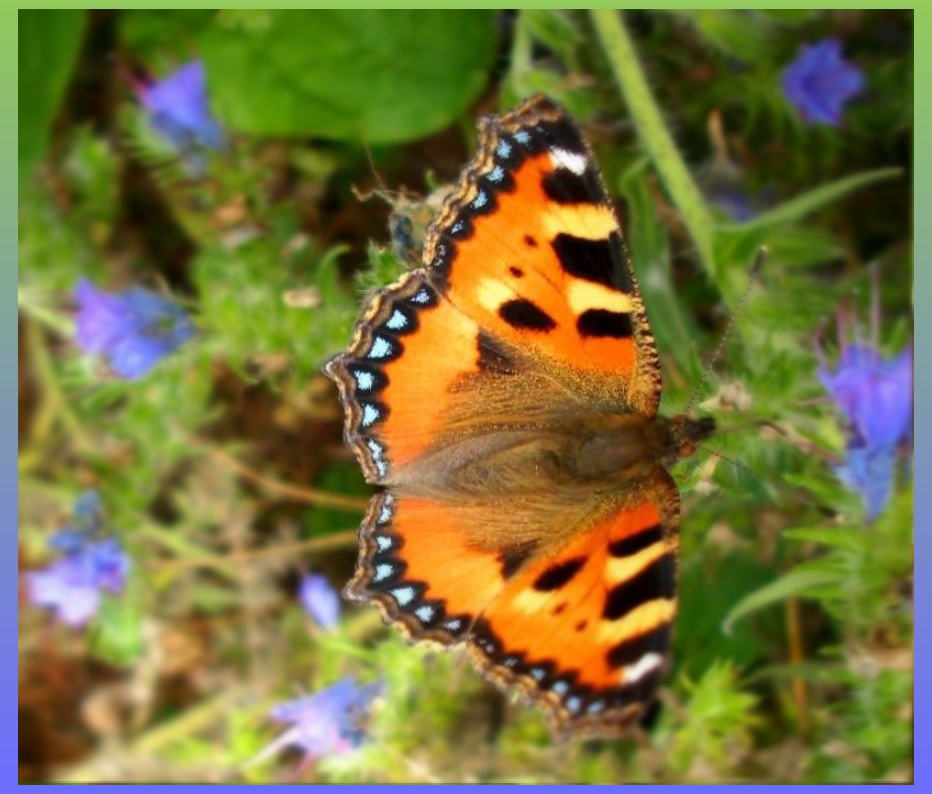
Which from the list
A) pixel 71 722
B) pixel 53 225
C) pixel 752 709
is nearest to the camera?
pixel 752 709

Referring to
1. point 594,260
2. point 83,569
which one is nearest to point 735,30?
point 594,260

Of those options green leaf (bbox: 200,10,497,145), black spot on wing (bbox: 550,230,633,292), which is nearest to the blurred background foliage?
green leaf (bbox: 200,10,497,145)

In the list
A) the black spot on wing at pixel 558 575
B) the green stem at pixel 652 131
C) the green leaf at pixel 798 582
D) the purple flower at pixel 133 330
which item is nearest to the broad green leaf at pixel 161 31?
the purple flower at pixel 133 330

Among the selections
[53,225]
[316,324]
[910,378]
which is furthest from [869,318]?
[53,225]

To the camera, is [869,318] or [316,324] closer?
[316,324]

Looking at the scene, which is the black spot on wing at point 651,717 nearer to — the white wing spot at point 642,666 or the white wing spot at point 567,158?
the white wing spot at point 642,666

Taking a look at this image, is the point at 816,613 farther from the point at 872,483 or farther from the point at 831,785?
the point at 872,483

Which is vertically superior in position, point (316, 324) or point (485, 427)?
point (316, 324)

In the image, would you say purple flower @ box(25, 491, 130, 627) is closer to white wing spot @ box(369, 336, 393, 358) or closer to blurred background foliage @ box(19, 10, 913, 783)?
blurred background foliage @ box(19, 10, 913, 783)
